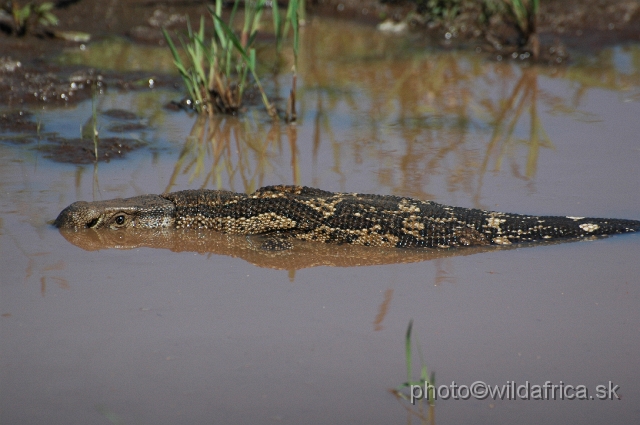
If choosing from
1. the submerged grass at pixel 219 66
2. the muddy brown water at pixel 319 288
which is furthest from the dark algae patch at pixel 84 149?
the submerged grass at pixel 219 66

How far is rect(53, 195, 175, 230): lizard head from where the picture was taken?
5.83 meters

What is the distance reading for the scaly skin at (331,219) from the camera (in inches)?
227

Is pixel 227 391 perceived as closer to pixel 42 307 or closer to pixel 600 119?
pixel 42 307

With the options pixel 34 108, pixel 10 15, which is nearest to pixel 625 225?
pixel 34 108

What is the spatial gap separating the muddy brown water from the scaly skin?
6.2 inches

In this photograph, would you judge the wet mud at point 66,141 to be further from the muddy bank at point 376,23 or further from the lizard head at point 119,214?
the muddy bank at point 376,23

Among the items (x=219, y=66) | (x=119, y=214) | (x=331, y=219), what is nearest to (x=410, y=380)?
(x=331, y=219)

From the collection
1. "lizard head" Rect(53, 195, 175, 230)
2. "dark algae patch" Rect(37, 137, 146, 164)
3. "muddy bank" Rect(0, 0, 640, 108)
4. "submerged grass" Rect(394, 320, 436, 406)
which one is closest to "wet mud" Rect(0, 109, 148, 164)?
"dark algae patch" Rect(37, 137, 146, 164)

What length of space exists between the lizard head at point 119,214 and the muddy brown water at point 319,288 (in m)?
0.17

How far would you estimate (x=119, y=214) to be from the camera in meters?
5.95

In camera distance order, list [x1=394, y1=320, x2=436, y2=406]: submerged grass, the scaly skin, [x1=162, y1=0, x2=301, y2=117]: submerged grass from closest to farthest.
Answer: [x1=394, y1=320, x2=436, y2=406]: submerged grass → the scaly skin → [x1=162, y1=0, x2=301, y2=117]: submerged grass

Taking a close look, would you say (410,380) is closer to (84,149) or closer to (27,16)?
(84,149)

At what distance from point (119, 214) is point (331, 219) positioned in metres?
1.57

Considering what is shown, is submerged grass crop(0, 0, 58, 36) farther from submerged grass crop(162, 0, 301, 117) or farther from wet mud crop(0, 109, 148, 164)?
submerged grass crop(162, 0, 301, 117)
